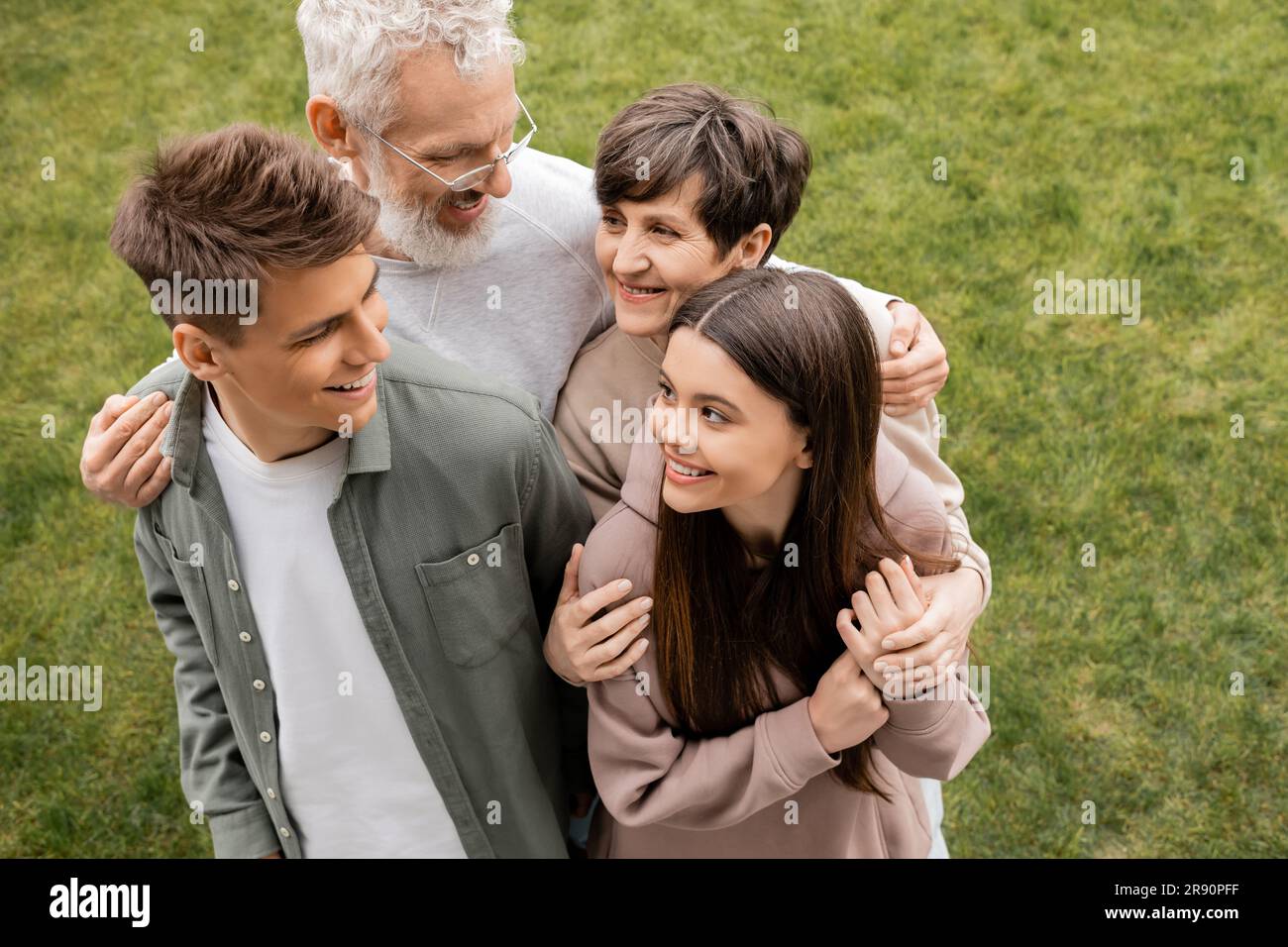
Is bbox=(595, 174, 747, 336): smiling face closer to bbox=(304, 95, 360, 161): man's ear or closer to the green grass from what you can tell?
bbox=(304, 95, 360, 161): man's ear

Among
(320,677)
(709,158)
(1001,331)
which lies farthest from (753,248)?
(1001,331)

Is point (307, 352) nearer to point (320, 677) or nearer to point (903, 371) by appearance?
point (320, 677)

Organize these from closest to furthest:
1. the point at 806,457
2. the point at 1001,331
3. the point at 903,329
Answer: the point at 806,457, the point at 903,329, the point at 1001,331

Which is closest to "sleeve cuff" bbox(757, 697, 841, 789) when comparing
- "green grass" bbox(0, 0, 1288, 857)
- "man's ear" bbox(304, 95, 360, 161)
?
"man's ear" bbox(304, 95, 360, 161)

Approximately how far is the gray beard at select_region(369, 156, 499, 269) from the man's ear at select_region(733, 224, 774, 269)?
1.99 feet

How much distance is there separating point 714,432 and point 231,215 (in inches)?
37.7

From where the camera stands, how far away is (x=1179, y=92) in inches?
234

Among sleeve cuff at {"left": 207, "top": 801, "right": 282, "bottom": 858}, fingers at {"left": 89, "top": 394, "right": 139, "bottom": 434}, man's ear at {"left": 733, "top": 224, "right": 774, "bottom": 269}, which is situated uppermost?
man's ear at {"left": 733, "top": 224, "right": 774, "bottom": 269}

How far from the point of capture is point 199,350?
2.09 meters

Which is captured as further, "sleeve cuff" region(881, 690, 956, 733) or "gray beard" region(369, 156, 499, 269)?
"gray beard" region(369, 156, 499, 269)

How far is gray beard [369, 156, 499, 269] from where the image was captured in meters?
2.66

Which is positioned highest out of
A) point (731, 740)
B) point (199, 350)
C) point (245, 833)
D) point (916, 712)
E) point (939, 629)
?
point (199, 350)
